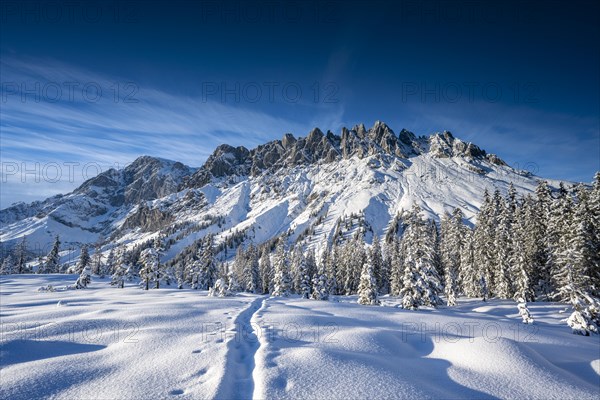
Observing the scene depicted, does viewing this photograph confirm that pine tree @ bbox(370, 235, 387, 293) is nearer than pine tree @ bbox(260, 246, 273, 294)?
Yes

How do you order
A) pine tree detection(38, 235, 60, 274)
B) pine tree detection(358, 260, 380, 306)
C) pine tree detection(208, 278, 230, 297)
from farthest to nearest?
pine tree detection(38, 235, 60, 274)
pine tree detection(358, 260, 380, 306)
pine tree detection(208, 278, 230, 297)

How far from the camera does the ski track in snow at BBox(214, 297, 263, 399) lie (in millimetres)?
5071

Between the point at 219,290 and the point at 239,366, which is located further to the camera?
the point at 219,290

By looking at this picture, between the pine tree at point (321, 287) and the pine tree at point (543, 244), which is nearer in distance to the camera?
the pine tree at point (543, 244)

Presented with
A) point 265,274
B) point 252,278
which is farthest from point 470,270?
point 265,274

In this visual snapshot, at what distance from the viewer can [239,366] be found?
6477 mm

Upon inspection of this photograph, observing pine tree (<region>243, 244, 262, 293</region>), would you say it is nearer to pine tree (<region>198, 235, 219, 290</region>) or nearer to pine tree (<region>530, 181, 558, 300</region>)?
pine tree (<region>198, 235, 219, 290</region>)

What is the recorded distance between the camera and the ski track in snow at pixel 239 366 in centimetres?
507

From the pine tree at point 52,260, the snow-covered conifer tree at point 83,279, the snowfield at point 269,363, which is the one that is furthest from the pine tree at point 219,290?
the pine tree at point 52,260

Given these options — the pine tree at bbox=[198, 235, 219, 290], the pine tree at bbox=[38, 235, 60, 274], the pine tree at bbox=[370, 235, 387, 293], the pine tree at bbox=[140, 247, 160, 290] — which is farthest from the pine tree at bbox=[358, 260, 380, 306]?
the pine tree at bbox=[38, 235, 60, 274]

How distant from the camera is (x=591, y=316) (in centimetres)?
2027

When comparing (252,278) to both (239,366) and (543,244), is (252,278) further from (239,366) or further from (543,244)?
(239,366)

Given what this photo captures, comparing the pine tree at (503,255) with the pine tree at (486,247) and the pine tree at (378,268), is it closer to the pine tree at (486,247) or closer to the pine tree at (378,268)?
the pine tree at (486,247)

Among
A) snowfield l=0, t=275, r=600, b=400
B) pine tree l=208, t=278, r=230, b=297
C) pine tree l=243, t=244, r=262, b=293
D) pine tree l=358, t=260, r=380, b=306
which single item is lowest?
pine tree l=243, t=244, r=262, b=293
